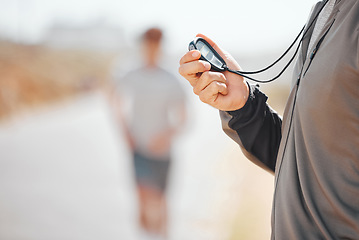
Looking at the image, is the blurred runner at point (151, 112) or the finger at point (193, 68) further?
the blurred runner at point (151, 112)

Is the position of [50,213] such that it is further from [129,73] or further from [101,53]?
[101,53]

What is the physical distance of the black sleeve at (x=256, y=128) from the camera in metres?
1.07

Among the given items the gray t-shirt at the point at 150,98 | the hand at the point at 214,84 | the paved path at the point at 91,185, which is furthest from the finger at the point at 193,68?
the paved path at the point at 91,185

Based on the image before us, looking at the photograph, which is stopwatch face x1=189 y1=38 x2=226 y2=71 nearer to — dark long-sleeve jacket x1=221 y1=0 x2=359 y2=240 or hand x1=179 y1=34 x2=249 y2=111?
hand x1=179 y1=34 x2=249 y2=111

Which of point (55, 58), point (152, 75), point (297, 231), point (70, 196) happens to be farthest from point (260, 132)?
point (55, 58)

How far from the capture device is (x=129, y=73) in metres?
3.75

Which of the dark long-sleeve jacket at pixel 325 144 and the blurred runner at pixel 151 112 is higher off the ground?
the dark long-sleeve jacket at pixel 325 144

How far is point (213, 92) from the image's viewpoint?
1011mm

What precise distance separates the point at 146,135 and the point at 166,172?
17.9 inches

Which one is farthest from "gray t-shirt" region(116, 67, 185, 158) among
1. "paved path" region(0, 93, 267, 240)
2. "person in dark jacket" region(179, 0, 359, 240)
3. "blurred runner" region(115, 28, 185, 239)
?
"person in dark jacket" region(179, 0, 359, 240)

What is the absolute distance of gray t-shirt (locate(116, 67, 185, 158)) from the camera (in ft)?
12.2

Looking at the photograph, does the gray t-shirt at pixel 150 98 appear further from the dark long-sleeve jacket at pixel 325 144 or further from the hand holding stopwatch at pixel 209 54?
the dark long-sleeve jacket at pixel 325 144

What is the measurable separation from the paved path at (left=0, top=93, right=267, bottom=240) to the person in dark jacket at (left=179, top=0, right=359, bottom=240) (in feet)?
9.67

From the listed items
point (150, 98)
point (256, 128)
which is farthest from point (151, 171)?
point (256, 128)
